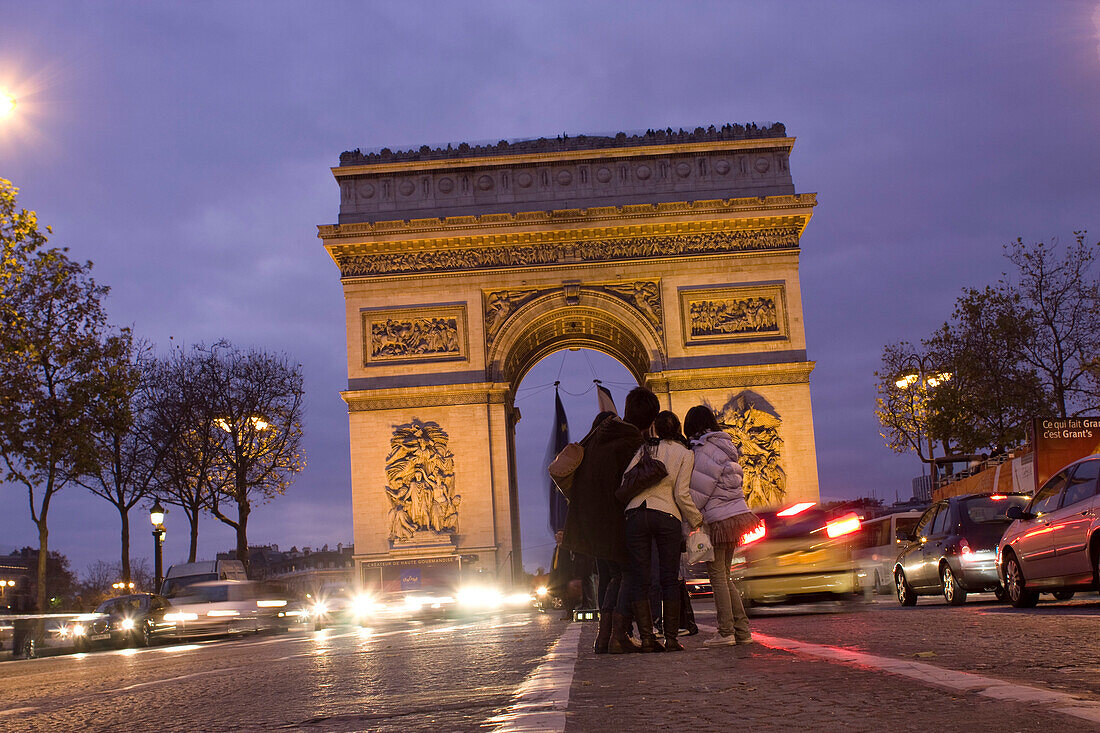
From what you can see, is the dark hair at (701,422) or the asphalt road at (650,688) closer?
the asphalt road at (650,688)

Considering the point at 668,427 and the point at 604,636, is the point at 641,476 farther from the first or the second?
the point at 604,636

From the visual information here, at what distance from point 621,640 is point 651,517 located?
85cm

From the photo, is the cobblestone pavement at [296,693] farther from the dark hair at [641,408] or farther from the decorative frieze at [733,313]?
the decorative frieze at [733,313]

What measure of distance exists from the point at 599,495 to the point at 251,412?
3565 centimetres

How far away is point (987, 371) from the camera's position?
39.8 meters

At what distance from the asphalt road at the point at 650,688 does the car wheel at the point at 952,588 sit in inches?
196

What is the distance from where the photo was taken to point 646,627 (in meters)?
8.09

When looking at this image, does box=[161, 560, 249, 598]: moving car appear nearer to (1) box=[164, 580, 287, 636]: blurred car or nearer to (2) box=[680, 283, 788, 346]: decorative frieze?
(1) box=[164, 580, 287, 636]: blurred car

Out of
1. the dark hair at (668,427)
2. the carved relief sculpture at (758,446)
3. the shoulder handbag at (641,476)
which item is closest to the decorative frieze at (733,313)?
the carved relief sculpture at (758,446)

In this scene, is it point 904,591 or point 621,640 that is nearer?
point 621,640

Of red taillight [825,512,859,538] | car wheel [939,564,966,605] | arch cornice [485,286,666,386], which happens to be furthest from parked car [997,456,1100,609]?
arch cornice [485,286,666,386]

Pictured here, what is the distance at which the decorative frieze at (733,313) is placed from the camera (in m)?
36.0

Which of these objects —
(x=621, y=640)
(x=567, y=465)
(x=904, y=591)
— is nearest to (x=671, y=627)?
(x=621, y=640)

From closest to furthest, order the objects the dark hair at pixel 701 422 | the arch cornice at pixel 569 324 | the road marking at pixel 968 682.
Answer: the road marking at pixel 968 682 < the dark hair at pixel 701 422 < the arch cornice at pixel 569 324
